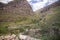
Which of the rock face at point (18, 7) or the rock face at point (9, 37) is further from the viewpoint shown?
the rock face at point (18, 7)

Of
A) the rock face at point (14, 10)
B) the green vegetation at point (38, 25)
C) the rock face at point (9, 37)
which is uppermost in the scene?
the rock face at point (14, 10)

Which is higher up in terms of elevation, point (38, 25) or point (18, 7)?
point (18, 7)

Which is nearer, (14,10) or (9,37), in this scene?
(9,37)

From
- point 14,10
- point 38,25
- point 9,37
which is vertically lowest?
point 9,37

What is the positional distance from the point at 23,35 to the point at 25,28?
0.11 meters

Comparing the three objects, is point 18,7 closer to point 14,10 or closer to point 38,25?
point 14,10

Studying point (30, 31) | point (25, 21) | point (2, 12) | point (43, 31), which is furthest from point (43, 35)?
point (2, 12)

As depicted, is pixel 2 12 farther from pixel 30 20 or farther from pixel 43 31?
pixel 43 31

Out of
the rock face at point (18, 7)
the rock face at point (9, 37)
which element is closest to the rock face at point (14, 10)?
the rock face at point (18, 7)

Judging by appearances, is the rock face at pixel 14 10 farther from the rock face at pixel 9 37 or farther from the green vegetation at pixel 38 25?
the rock face at pixel 9 37

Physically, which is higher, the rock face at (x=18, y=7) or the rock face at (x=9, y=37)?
the rock face at (x=18, y=7)

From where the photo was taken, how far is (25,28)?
6.55 ft

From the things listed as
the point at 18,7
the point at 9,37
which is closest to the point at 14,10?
the point at 18,7

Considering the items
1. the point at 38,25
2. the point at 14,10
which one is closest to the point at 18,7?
the point at 14,10
